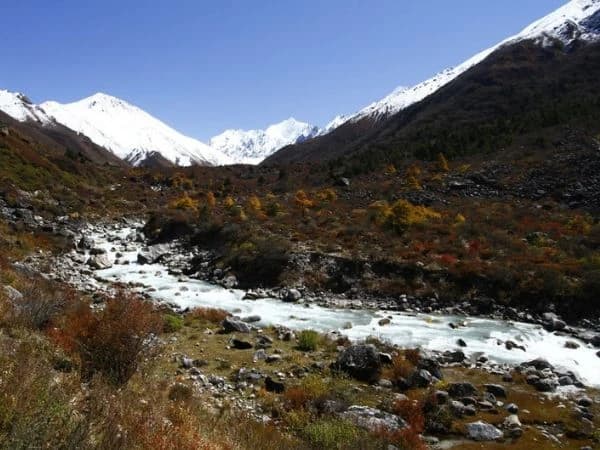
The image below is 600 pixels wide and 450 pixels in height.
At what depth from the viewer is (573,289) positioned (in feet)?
63.3

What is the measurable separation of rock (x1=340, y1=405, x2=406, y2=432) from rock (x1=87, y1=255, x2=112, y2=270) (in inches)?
809

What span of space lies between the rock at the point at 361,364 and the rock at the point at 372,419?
6.59 ft

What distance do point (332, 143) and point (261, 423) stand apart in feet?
520

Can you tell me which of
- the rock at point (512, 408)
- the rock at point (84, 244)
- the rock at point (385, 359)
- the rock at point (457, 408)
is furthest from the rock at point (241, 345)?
the rock at point (84, 244)

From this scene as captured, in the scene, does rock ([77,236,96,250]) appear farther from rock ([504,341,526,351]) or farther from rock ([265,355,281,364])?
rock ([504,341,526,351])

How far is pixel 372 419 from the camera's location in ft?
30.0

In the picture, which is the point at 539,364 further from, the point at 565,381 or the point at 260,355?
the point at 260,355

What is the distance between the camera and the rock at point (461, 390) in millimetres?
10934

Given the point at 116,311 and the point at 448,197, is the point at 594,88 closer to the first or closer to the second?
the point at 448,197

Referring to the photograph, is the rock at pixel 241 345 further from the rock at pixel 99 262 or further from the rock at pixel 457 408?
the rock at pixel 99 262

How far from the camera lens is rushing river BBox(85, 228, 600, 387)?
14.8 metres

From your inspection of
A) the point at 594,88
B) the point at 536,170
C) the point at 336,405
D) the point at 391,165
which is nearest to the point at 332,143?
the point at 594,88

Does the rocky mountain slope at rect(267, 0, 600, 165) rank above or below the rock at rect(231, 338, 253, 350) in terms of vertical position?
above

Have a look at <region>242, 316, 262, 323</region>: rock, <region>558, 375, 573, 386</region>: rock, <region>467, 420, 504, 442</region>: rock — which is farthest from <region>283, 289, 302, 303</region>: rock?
<region>467, 420, 504, 442</region>: rock
